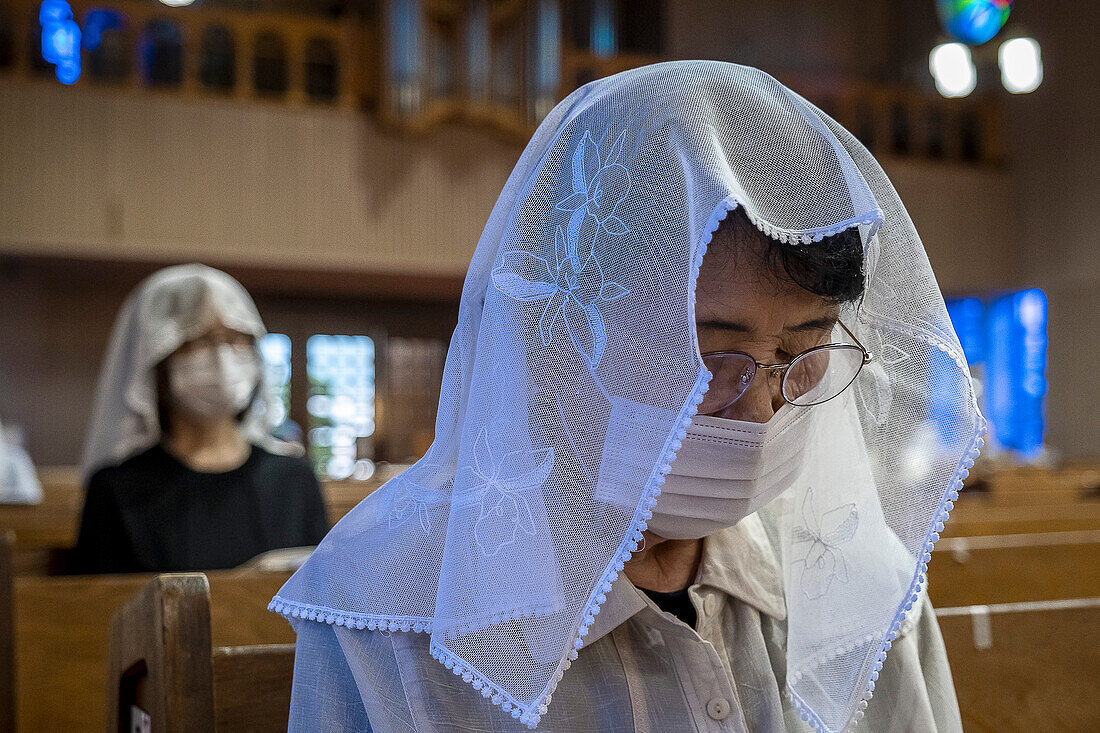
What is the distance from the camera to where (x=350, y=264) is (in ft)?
29.3

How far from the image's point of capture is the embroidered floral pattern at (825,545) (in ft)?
3.99

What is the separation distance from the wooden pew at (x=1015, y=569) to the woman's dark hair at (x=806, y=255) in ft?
6.44

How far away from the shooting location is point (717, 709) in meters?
1.14

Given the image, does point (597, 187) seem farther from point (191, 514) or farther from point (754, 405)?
point (191, 514)

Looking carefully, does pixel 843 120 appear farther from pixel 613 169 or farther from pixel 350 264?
pixel 613 169

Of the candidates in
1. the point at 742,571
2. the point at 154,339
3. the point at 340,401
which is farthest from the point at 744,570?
the point at 340,401

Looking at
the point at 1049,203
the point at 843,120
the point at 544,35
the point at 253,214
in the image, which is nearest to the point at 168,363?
the point at 253,214

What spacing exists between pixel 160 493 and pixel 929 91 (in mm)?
9975

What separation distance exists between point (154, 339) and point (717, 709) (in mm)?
2380

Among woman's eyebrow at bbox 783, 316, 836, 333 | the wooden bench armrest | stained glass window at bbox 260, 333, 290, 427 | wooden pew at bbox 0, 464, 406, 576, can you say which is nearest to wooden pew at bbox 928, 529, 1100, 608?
wooden pew at bbox 0, 464, 406, 576

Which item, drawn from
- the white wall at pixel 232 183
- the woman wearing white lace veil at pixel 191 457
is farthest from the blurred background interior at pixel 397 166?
the woman wearing white lace veil at pixel 191 457

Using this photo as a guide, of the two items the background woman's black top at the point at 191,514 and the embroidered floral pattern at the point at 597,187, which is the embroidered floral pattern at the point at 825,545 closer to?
the embroidered floral pattern at the point at 597,187

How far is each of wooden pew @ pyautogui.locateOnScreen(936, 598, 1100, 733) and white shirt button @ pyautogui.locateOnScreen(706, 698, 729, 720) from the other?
0.74 metres

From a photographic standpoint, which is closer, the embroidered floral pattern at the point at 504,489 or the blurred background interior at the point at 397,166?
the embroidered floral pattern at the point at 504,489
